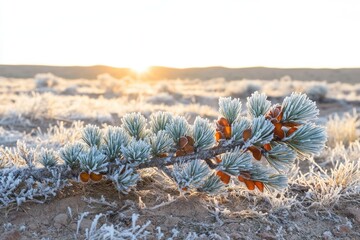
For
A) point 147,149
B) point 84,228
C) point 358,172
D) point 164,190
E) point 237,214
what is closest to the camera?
point 84,228

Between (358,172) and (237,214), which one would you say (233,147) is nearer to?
(237,214)

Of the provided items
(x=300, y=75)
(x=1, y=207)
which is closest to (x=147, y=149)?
(x=1, y=207)

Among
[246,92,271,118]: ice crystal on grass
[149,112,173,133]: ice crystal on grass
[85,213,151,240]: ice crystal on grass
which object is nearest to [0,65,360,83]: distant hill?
[149,112,173,133]: ice crystal on grass

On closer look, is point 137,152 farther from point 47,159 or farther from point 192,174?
point 47,159

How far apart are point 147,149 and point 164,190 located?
0.45 metres

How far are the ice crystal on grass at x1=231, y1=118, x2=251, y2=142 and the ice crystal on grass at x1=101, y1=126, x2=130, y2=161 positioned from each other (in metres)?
0.59

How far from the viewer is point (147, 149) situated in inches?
97.7

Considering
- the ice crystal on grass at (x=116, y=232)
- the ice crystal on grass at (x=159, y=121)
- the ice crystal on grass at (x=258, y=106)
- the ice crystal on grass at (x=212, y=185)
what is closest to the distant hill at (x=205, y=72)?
the ice crystal on grass at (x=159, y=121)

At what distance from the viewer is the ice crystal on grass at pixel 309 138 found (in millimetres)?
2516

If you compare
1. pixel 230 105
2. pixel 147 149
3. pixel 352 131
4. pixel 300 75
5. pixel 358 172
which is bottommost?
pixel 300 75

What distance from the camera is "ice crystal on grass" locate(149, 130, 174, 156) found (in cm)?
254

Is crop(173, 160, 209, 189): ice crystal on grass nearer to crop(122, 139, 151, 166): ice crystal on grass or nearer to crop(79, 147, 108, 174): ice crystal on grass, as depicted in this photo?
crop(122, 139, 151, 166): ice crystal on grass

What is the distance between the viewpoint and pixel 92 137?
8.58 feet

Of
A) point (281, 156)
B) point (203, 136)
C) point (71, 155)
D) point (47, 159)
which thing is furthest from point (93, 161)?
point (281, 156)
